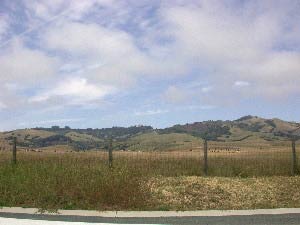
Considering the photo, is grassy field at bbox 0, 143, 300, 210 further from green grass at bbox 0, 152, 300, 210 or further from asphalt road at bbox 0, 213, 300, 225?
asphalt road at bbox 0, 213, 300, 225

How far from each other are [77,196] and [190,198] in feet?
9.44

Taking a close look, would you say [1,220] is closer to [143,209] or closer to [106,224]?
[106,224]

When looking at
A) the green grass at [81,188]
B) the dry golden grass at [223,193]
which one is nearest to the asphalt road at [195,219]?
the green grass at [81,188]

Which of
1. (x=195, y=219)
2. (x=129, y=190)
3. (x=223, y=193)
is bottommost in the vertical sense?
(x=195, y=219)

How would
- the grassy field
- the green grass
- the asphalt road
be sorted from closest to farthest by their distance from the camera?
the asphalt road
the green grass
the grassy field

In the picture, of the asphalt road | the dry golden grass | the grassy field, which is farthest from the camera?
the dry golden grass

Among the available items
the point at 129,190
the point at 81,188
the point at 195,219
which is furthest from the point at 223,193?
the point at 81,188

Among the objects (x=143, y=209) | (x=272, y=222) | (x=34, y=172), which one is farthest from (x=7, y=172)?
(x=272, y=222)

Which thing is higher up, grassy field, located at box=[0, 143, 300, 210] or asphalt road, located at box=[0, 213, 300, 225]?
grassy field, located at box=[0, 143, 300, 210]

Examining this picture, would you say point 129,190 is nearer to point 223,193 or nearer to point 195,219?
point 223,193

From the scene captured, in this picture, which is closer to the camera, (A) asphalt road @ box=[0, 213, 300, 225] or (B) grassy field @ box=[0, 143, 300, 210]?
(A) asphalt road @ box=[0, 213, 300, 225]

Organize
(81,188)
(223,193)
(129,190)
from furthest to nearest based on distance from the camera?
(223,193) → (81,188) → (129,190)

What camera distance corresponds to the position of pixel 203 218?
9383mm

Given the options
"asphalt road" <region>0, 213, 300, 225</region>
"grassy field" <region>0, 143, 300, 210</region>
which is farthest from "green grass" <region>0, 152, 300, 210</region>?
"asphalt road" <region>0, 213, 300, 225</region>
